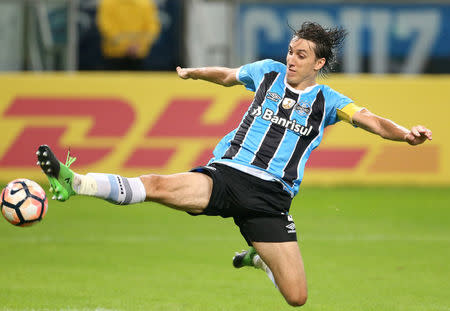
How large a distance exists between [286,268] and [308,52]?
5.28 ft

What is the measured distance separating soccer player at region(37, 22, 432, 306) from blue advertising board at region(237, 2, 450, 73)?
10.8 metres

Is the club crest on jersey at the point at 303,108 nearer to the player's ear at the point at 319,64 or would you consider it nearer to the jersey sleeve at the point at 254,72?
the player's ear at the point at 319,64

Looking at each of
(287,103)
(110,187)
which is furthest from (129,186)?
(287,103)

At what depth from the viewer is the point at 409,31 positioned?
1820 cm

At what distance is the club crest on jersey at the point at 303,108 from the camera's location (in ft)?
21.9

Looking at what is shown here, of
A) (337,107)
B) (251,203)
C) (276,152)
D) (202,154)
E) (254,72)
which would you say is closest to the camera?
(251,203)

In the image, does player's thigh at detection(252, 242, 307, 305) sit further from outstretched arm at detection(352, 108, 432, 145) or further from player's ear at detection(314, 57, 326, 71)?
player's ear at detection(314, 57, 326, 71)

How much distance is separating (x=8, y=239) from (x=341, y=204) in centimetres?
510

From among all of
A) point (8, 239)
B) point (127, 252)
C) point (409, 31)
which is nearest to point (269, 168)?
point (127, 252)

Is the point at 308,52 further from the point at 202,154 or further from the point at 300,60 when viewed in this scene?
the point at 202,154

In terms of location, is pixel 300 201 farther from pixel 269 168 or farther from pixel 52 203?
pixel 269 168

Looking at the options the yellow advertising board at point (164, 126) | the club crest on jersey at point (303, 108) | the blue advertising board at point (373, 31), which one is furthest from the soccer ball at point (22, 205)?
the blue advertising board at point (373, 31)

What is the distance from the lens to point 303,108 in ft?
22.0

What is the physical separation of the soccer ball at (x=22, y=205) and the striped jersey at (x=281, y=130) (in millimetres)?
1427
